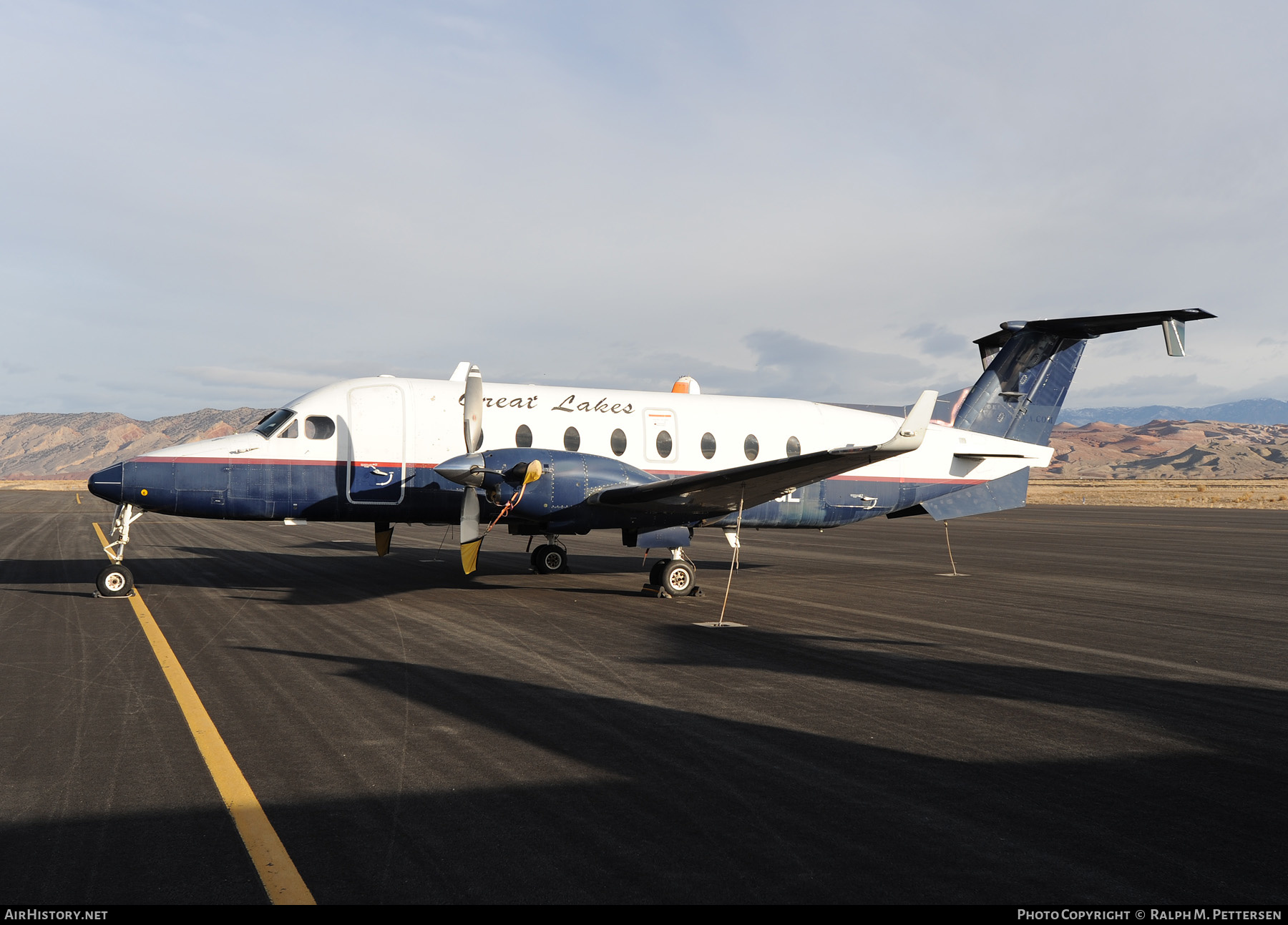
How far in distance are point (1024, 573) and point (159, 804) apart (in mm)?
18305

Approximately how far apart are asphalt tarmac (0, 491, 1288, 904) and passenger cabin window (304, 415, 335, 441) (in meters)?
2.69

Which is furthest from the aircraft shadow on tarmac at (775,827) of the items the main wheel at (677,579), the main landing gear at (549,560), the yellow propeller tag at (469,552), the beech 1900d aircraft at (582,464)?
the main landing gear at (549,560)

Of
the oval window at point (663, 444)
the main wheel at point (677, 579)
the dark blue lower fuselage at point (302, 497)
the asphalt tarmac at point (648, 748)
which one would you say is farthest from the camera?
the oval window at point (663, 444)

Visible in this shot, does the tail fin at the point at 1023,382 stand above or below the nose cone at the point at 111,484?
above

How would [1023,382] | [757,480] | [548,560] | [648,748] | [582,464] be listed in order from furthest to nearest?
[1023,382]
[548,560]
[582,464]
[757,480]
[648,748]

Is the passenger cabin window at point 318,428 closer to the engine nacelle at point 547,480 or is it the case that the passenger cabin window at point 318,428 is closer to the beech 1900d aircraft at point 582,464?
the beech 1900d aircraft at point 582,464

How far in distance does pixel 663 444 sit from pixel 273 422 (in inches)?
275

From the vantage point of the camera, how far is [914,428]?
11.3 metres

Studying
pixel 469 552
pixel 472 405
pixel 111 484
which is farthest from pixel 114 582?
pixel 472 405

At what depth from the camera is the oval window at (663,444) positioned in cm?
1570

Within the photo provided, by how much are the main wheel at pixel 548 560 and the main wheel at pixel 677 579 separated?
11.0ft

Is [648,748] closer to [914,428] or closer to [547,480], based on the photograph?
[914,428]

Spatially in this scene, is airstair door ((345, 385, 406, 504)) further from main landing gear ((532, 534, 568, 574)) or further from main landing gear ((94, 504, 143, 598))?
main landing gear ((532, 534, 568, 574))

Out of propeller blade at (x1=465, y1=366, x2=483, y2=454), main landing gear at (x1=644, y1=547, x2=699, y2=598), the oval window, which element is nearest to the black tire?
propeller blade at (x1=465, y1=366, x2=483, y2=454)
